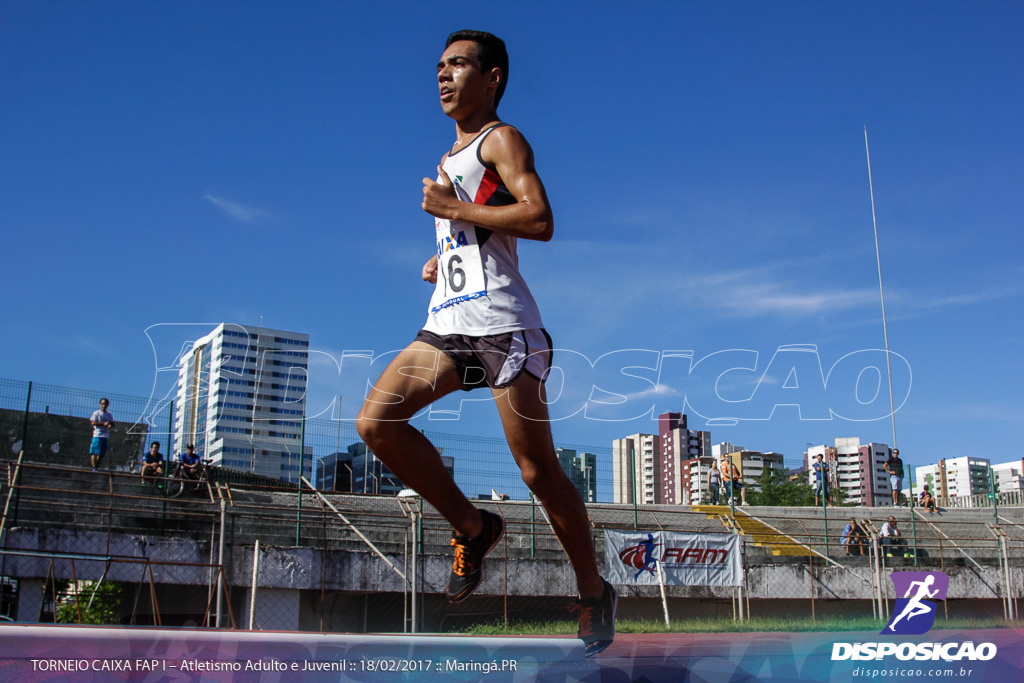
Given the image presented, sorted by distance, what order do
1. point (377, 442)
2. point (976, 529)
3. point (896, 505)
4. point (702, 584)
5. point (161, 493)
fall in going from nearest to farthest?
1. point (377, 442)
2. point (161, 493)
3. point (702, 584)
4. point (976, 529)
5. point (896, 505)

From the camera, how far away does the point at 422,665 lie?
260 cm

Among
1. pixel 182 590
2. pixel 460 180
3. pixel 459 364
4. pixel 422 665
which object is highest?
pixel 460 180

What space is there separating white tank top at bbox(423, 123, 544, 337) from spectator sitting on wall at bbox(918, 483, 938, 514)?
25.3 m

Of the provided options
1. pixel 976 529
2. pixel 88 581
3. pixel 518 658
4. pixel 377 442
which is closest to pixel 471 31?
pixel 377 442

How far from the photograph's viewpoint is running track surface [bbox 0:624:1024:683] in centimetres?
235

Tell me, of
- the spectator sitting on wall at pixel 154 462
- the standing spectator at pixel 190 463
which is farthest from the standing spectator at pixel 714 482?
the spectator sitting on wall at pixel 154 462

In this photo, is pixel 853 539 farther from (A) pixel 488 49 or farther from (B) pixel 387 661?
(B) pixel 387 661

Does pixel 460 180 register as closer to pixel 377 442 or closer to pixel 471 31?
pixel 471 31

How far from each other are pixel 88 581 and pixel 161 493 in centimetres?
236

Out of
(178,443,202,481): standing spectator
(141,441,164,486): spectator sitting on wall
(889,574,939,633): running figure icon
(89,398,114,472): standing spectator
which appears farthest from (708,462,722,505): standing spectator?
(889,574,939,633): running figure icon

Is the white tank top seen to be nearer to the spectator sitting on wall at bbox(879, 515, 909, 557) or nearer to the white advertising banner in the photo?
the white advertising banner

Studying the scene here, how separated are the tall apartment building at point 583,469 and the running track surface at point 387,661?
1117cm

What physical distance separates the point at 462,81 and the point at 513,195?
58 cm

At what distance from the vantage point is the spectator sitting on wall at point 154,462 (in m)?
14.9
